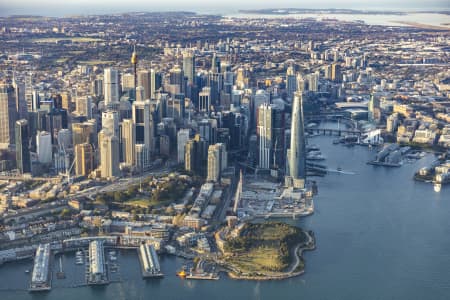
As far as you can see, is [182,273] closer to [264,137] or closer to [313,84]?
[264,137]

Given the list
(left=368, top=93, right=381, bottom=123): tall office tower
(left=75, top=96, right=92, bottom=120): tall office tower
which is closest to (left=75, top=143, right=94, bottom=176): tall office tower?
(left=75, top=96, right=92, bottom=120): tall office tower

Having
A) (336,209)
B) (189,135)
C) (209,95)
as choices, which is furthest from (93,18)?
(336,209)

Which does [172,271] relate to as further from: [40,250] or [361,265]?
[361,265]

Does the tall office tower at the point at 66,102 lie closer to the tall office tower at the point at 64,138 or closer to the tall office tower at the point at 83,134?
the tall office tower at the point at 64,138

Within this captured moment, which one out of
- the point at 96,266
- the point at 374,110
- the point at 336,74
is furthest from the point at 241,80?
the point at 96,266

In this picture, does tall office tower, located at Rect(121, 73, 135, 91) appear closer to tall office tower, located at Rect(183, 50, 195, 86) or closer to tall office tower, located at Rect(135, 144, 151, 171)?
tall office tower, located at Rect(183, 50, 195, 86)

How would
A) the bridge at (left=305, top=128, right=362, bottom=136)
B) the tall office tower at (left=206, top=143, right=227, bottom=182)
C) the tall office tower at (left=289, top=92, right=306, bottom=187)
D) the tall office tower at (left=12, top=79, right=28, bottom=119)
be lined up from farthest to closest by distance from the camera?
the bridge at (left=305, top=128, right=362, bottom=136) < the tall office tower at (left=12, top=79, right=28, bottom=119) < the tall office tower at (left=206, top=143, right=227, bottom=182) < the tall office tower at (left=289, top=92, right=306, bottom=187)

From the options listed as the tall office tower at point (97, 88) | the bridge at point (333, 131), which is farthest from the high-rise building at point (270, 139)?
the tall office tower at point (97, 88)
